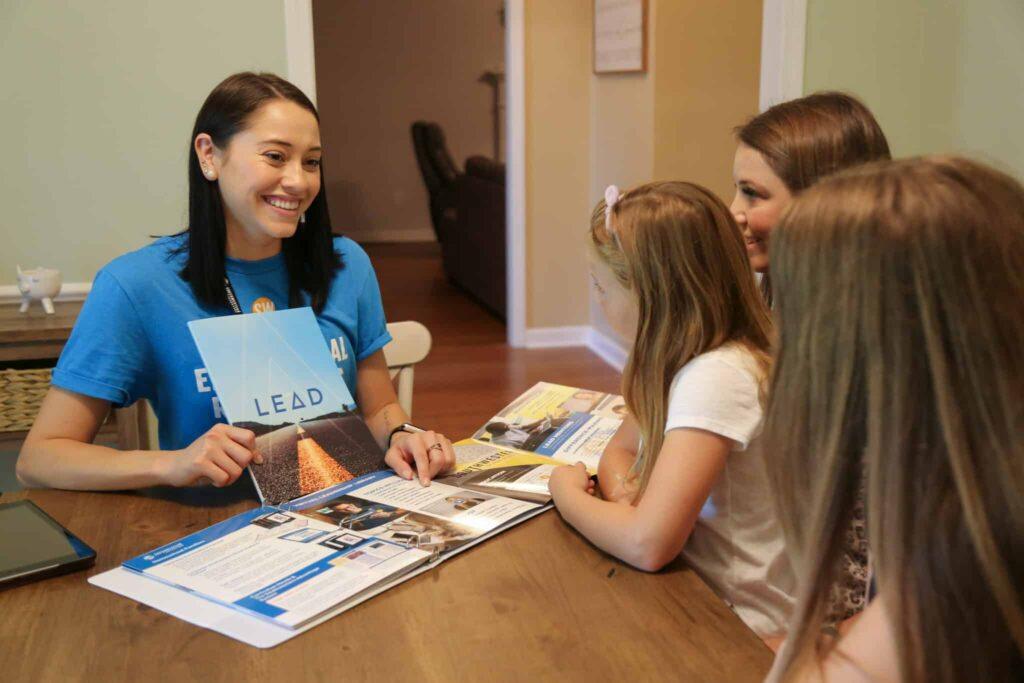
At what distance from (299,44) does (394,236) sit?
5992mm

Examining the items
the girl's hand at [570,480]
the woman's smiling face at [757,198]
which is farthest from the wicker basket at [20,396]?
the woman's smiling face at [757,198]

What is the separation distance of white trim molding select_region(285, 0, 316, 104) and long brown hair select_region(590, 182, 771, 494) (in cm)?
186

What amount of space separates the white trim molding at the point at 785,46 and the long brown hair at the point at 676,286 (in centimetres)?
212

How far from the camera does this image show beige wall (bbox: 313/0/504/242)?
8359mm

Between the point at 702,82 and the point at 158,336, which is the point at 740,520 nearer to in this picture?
the point at 158,336

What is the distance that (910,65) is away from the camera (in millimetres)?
3209

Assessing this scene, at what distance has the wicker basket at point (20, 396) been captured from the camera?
2.39m

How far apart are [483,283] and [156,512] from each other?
15.8 feet

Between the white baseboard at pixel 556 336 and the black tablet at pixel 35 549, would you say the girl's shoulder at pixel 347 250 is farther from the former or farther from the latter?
the white baseboard at pixel 556 336

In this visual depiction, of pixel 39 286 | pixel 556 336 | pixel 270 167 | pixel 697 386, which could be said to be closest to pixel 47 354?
pixel 39 286

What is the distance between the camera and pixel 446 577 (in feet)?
Answer: 3.64

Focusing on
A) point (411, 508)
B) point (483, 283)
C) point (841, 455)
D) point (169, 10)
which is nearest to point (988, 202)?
point (841, 455)

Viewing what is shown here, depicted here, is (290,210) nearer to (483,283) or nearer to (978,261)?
(978,261)

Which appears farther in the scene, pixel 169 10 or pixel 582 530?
pixel 169 10
